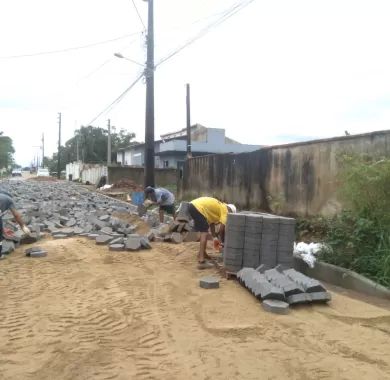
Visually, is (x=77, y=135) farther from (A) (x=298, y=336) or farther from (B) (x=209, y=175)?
(A) (x=298, y=336)

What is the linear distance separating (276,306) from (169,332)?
4.50ft

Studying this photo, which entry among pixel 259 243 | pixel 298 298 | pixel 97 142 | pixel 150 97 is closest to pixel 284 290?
pixel 298 298

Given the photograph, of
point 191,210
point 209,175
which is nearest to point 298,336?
point 191,210

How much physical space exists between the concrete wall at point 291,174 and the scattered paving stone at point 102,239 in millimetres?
4113

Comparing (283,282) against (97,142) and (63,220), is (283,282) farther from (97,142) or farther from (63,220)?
(97,142)

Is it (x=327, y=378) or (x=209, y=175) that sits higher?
(x=209, y=175)

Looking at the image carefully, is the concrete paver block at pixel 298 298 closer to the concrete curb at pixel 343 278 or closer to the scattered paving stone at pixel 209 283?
the scattered paving stone at pixel 209 283

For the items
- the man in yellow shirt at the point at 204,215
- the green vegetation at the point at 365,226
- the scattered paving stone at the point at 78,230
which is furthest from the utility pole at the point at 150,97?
the green vegetation at the point at 365,226

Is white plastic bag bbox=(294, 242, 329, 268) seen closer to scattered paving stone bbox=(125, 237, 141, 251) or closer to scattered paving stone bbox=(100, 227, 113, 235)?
scattered paving stone bbox=(125, 237, 141, 251)

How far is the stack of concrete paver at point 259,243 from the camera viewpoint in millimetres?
7211

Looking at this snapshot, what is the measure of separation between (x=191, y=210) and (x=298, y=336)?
349 centimetres

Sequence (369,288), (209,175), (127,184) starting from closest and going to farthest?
(369,288) < (209,175) < (127,184)

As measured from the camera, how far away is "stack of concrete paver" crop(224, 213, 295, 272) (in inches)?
284

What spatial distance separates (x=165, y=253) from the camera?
30.0 ft
